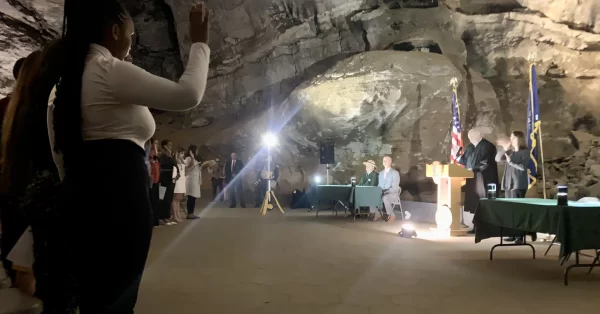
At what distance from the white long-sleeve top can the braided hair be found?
0.02 m

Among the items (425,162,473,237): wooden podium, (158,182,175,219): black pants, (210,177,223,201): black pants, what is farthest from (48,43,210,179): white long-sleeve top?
(210,177,223,201): black pants

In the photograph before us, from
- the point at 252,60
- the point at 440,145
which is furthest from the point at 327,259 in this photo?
→ the point at 252,60

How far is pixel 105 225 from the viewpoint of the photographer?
49.1 inches

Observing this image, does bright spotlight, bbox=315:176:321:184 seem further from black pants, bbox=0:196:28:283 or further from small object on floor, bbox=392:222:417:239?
black pants, bbox=0:196:28:283

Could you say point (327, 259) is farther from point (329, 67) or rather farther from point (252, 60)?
point (252, 60)

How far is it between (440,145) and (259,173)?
17.3ft

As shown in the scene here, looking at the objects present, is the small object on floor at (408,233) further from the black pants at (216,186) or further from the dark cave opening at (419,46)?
the black pants at (216,186)

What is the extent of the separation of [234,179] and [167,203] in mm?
4413

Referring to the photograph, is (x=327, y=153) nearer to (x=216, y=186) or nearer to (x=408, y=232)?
(x=216, y=186)

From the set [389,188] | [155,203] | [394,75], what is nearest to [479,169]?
[389,188]

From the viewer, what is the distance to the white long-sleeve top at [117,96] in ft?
4.19

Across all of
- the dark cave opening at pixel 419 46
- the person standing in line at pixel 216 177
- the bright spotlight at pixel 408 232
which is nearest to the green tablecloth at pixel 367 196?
the bright spotlight at pixel 408 232

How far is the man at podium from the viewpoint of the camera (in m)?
7.52

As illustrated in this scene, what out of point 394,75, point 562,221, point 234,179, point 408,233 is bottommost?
point 408,233
